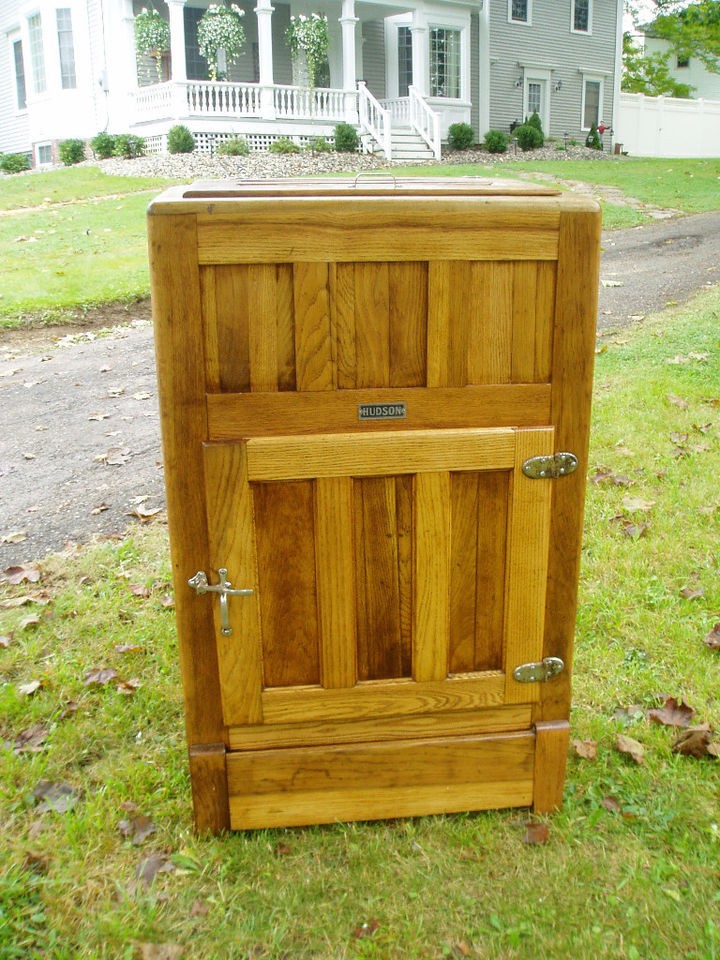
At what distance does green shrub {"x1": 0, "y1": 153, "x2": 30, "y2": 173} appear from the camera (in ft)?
72.6

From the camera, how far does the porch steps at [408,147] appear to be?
812 inches

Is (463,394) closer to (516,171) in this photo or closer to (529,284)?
(529,284)

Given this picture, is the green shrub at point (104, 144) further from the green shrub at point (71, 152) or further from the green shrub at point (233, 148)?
the green shrub at point (233, 148)

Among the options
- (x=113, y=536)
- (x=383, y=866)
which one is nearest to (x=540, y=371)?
(x=383, y=866)

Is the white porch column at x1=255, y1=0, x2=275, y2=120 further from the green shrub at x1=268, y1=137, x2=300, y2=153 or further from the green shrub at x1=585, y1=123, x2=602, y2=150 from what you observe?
the green shrub at x1=585, y1=123, x2=602, y2=150

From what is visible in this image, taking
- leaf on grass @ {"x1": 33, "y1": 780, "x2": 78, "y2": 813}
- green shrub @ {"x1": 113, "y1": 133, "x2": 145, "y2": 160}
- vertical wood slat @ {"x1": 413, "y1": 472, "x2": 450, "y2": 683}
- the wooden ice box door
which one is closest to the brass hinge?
the wooden ice box door

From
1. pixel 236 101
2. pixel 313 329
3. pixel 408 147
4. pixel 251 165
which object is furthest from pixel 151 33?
pixel 313 329

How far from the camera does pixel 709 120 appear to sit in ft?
101

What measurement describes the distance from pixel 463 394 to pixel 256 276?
595 mm

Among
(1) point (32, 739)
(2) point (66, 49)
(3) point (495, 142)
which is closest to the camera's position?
(1) point (32, 739)

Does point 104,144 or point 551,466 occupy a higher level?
point 104,144

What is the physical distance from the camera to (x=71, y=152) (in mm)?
20312

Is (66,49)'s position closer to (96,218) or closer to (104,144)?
(104,144)

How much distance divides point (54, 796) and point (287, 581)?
1115 millimetres
